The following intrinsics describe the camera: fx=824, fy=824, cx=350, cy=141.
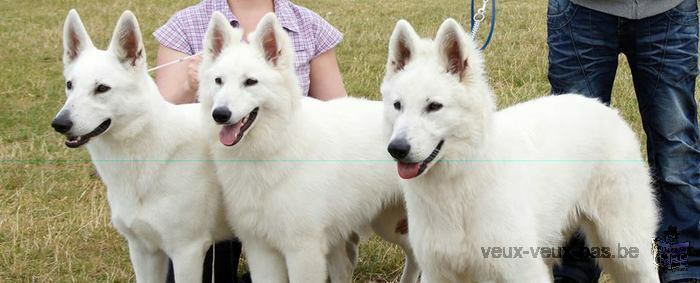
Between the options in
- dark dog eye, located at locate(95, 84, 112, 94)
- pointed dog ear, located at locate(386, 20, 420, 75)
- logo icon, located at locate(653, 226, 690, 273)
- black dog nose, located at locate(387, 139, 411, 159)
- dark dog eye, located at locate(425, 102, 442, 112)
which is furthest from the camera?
logo icon, located at locate(653, 226, 690, 273)

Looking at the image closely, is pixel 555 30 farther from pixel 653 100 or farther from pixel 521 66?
pixel 521 66

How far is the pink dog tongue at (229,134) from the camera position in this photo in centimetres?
345

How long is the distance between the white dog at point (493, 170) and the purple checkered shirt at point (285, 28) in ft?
4.03

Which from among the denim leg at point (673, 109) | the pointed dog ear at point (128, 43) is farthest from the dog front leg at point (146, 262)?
the denim leg at point (673, 109)

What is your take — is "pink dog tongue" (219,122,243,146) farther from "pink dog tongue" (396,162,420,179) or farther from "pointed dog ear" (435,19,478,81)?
"pointed dog ear" (435,19,478,81)

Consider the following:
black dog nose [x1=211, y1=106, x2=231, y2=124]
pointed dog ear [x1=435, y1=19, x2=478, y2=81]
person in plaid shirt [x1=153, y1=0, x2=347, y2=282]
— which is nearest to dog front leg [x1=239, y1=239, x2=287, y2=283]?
black dog nose [x1=211, y1=106, x2=231, y2=124]

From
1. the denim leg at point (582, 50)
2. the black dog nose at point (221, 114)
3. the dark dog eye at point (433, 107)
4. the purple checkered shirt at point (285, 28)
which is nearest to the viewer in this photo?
the dark dog eye at point (433, 107)

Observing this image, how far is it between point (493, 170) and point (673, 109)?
134 centimetres

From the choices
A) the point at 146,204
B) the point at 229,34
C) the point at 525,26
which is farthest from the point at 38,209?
the point at 525,26

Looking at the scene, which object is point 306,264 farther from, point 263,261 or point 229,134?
point 229,134

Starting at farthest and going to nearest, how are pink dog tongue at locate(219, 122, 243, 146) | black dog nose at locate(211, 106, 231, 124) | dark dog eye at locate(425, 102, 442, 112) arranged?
pink dog tongue at locate(219, 122, 243, 146) → black dog nose at locate(211, 106, 231, 124) → dark dog eye at locate(425, 102, 442, 112)

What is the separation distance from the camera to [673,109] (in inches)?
159

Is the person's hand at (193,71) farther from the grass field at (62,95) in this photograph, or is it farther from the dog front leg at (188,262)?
the grass field at (62,95)

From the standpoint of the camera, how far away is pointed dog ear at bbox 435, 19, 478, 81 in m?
3.04
